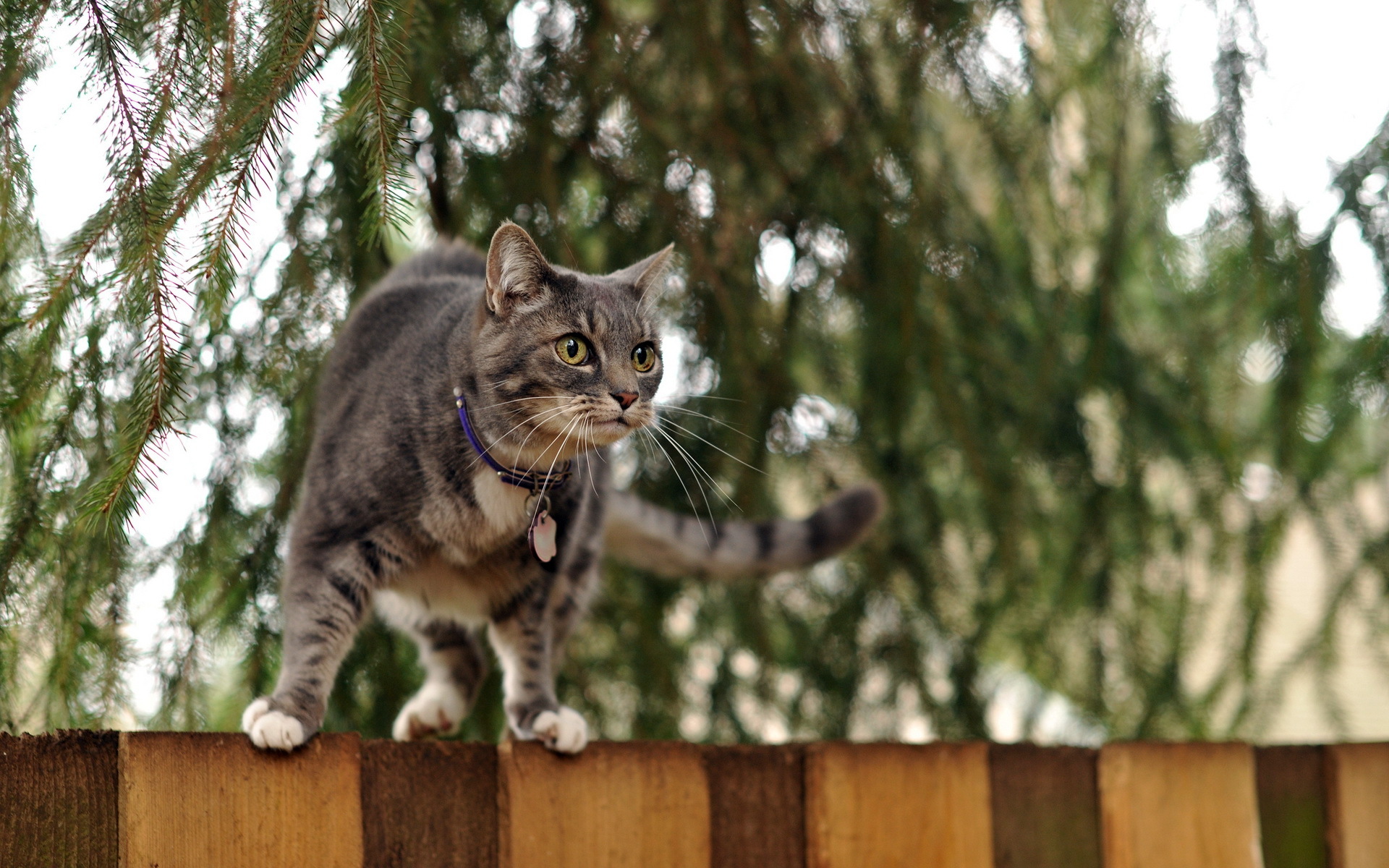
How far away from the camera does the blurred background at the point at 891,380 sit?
1.76m

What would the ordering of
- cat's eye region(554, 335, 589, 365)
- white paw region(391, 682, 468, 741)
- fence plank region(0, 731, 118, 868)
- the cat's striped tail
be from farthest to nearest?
the cat's striped tail
white paw region(391, 682, 468, 741)
cat's eye region(554, 335, 589, 365)
fence plank region(0, 731, 118, 868)

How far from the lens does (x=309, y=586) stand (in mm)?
1563

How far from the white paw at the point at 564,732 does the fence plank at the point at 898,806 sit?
0.31 m

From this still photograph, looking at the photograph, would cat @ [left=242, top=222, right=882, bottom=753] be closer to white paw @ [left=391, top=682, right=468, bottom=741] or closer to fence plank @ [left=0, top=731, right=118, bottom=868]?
white paw @ [left=391, top=682, right=468, bottom=741]

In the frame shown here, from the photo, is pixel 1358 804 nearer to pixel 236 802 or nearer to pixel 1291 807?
pixel 1291 807

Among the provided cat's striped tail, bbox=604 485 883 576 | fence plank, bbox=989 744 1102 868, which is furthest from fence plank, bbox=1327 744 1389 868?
cat's striped tail, bbox=604 485 883 576

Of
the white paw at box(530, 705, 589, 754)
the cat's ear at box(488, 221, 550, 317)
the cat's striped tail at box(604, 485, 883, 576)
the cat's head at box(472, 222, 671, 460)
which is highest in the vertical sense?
the cat's ear at box(488, 221, 550, 317)

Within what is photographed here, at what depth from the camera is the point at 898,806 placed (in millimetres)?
1557

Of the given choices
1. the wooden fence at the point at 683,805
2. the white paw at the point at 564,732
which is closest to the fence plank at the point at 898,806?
the wooden fence at the point at 683,805

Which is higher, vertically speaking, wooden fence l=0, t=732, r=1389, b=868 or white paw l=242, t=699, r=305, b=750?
white paw l=242, t=699, r=305, b=750

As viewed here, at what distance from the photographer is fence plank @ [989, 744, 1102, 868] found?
159 cm

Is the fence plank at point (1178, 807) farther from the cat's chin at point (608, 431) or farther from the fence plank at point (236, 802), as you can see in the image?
the fence plank at point (236, 802)

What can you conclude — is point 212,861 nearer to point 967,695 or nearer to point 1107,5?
point 967,695

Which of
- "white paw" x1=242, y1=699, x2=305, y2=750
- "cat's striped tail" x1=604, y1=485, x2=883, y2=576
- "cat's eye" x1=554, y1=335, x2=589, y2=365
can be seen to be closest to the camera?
"white paw" x1=242, y1=699, x2=305, y2=750
